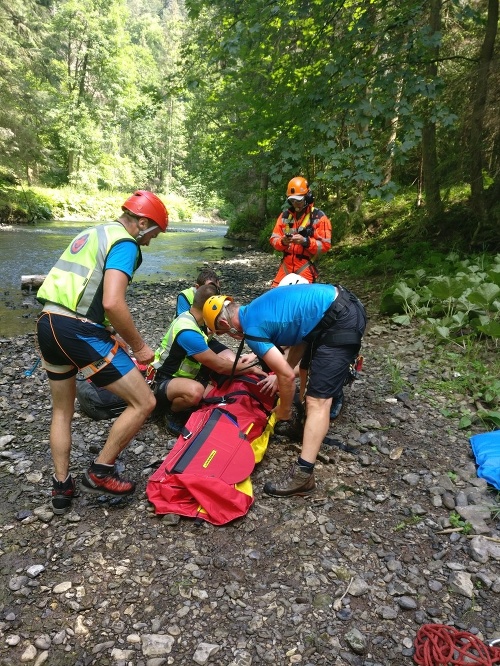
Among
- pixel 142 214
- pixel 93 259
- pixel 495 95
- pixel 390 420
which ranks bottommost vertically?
pixel 390 420

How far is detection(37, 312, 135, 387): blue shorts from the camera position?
2.91 metres

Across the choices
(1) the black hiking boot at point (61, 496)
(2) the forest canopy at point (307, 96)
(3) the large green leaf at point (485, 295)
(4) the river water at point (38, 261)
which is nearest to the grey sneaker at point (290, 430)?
(1) the black hiking boot at point (61, 496)

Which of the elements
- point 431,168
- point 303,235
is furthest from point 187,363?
point 431,168


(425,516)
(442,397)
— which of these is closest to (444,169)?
(442,397)

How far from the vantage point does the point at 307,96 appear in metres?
7.03

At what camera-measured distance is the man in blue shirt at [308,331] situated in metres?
3.40

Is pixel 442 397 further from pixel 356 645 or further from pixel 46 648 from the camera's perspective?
pixel 46 648

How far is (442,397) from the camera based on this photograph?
494 centimetres

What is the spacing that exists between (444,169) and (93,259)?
9.67 m

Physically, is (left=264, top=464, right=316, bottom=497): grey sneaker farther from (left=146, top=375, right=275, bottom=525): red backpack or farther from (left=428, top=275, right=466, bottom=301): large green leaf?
(left=428, top=275, right=466, bottom=301): large green leaf

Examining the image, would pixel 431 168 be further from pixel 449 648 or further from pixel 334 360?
pixel 449 648

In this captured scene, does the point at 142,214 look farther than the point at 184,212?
No

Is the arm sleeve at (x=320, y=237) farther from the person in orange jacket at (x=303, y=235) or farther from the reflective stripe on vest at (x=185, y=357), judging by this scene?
the reflective stripe on vest at (x=185, y=357)

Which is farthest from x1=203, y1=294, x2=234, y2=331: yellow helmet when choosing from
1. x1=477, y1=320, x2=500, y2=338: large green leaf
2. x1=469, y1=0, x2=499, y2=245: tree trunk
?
x1=469, y1=0, x2=499, y2=245: tree trunk
